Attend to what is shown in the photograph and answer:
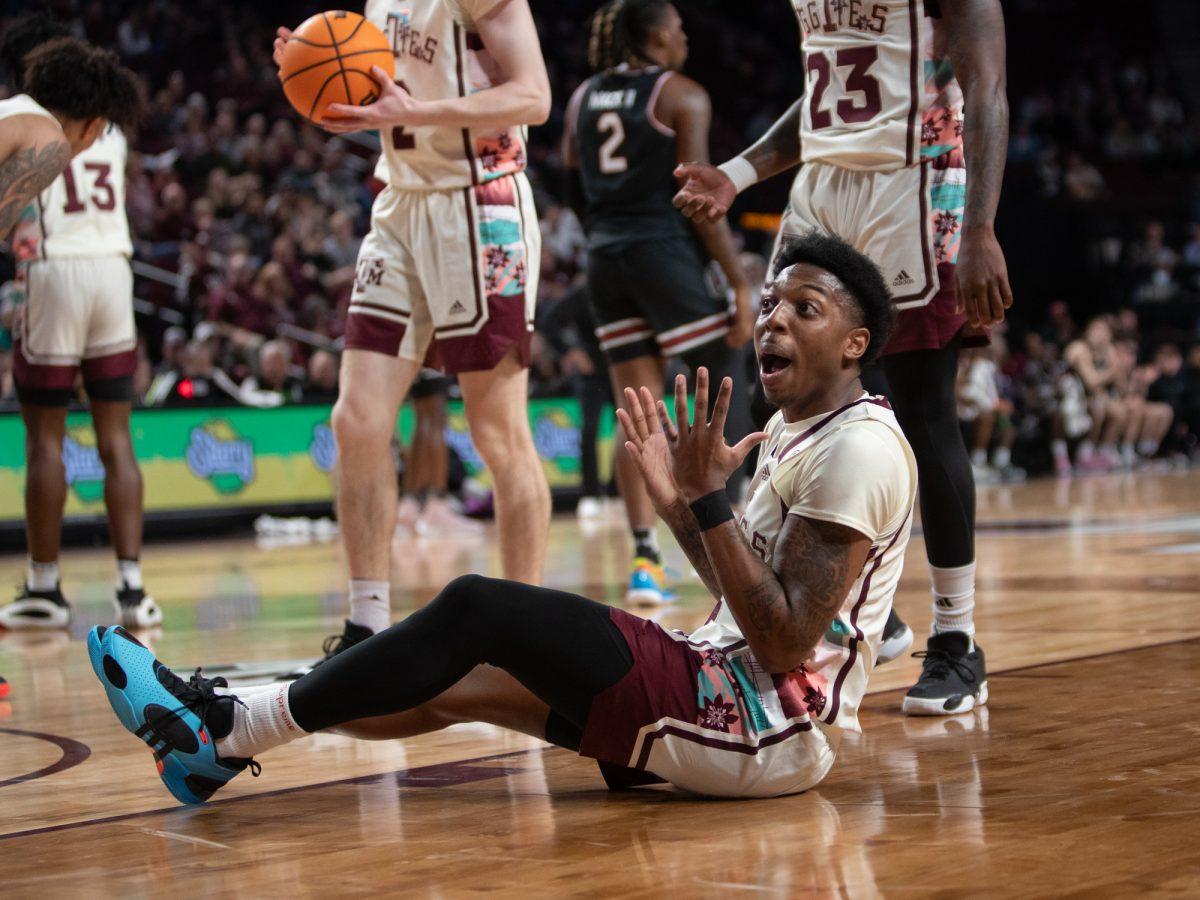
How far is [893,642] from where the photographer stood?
181 inches

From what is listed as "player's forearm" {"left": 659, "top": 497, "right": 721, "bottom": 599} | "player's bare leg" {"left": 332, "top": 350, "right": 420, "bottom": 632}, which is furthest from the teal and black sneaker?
"player's bare leg" {"left": 332, "top": 350, "right": 420, "bottom": 632}

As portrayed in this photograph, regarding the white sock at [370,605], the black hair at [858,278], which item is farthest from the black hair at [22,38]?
the black hair at [858,278]

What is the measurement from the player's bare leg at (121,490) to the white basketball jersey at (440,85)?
2.34 metres

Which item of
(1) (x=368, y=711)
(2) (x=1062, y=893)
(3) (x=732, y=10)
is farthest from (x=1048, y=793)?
(3) (x=732, y=10)

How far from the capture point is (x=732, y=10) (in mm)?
27016

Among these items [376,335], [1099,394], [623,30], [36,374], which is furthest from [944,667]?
[1099,394]

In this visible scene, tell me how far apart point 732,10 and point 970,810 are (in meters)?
25.5

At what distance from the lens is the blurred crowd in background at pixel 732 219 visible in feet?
46.3

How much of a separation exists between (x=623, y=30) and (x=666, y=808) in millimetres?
4544

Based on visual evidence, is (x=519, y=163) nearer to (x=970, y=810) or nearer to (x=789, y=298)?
(x=789, y=298)

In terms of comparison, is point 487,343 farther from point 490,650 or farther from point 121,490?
point 121,490

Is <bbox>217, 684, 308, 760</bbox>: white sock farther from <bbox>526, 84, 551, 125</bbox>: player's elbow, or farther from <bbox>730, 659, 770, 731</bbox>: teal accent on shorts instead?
<bbox>526, 84, 551, 125</bbox>: player's elbow

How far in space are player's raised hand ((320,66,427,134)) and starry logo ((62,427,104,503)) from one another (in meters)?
7.76

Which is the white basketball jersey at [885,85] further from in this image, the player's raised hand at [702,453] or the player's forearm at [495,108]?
the player's raised hand at [702,453]
